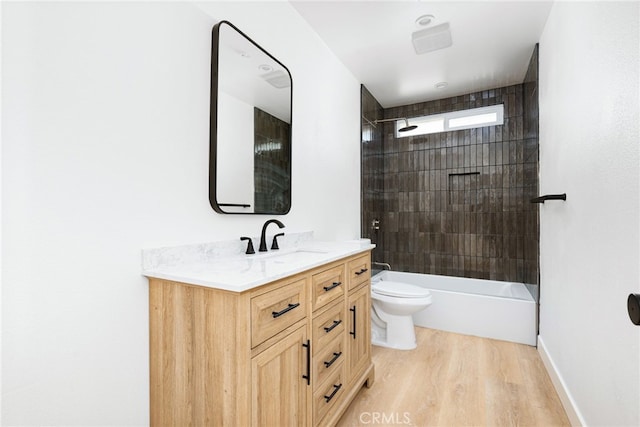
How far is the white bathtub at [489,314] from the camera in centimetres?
265

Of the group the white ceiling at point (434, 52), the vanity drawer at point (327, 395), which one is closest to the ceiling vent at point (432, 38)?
the white ceiling at point (434, 52)

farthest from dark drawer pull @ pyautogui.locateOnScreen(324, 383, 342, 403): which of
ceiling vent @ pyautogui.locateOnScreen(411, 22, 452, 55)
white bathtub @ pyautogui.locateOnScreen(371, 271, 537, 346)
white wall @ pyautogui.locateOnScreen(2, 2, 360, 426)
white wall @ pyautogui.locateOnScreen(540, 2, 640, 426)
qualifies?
ceiling vent @ pyautogui.locateOnScreen(411, 22, 452, 55)

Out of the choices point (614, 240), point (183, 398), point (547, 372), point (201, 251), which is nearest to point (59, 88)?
point (201, 251)

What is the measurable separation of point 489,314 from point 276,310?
2.44 meters

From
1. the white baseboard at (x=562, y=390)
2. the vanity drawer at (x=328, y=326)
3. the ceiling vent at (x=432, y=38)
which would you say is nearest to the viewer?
the vanity drawer at (x=328, y=326)

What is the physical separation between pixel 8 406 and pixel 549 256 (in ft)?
9.23

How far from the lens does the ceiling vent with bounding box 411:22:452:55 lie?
227cm

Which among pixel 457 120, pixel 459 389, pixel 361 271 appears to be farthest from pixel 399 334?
pixel 457 120

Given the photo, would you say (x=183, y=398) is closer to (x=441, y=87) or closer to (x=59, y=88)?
(x=59, y=88)

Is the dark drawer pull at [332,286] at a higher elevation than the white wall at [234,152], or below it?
below

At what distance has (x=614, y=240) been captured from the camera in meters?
1.16

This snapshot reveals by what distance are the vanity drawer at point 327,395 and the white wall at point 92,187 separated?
0.67 m

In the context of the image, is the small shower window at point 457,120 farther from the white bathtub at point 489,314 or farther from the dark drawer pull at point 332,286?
the dark drawer pull at point 332,286

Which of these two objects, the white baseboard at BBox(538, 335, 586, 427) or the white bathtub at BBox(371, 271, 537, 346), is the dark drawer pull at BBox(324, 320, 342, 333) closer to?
the white baseboard at BBox(538, 335, 586, 427)
